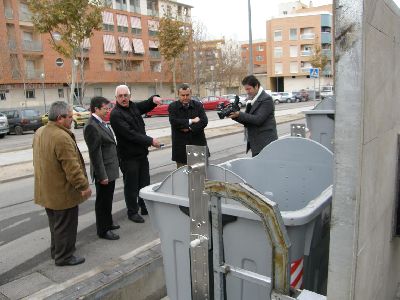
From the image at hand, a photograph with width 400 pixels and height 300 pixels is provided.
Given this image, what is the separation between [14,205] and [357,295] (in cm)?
644

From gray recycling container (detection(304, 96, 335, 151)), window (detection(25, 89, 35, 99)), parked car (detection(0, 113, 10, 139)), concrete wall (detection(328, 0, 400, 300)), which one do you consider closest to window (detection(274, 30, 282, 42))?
window (detection(25, 89, 35, 99))

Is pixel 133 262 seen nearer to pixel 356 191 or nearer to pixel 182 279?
pixel 182 279

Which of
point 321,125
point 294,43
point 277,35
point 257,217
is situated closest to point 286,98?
point 294,43

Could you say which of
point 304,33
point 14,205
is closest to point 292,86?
point 304,33

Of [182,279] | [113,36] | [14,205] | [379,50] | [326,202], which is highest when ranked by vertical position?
[113,36]

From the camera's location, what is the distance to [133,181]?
201 inches

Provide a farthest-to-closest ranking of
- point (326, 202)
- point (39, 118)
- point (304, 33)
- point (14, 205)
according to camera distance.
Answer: point (304, 33) → point (39, 118) → point (14, 205) → point (326, 202)

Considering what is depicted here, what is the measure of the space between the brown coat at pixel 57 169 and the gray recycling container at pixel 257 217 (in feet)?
5.46

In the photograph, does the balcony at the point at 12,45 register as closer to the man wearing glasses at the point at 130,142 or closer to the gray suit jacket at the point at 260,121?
the man wearing glasses at the point at 130,142

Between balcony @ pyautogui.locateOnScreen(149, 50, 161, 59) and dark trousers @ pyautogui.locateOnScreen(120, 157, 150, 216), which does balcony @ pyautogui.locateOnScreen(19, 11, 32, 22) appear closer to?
balcony @ pyautogui.locateOnScreen(149, 50, 161, 59)

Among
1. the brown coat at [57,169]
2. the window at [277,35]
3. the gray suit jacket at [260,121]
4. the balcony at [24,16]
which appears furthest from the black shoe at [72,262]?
the window at [277,35]

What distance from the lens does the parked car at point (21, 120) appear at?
901 inches

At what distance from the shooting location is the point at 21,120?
2286 centimetres

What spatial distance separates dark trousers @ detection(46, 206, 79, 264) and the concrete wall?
9.75ft
